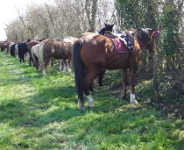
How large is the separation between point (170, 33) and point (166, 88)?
1.43 meters

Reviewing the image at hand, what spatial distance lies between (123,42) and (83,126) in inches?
110

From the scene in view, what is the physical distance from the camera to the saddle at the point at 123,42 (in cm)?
778

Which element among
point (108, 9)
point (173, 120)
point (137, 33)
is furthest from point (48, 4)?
point (173, 120)

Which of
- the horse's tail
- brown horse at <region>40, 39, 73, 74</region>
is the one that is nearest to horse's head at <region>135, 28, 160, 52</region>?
the horse's tail

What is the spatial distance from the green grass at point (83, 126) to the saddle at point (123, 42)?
1.40 meters

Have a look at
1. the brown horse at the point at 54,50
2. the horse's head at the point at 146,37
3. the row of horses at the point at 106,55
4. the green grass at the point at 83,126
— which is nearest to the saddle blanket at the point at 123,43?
the row of horses at the point at 106,55

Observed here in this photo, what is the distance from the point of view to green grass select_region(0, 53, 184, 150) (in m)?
5.10

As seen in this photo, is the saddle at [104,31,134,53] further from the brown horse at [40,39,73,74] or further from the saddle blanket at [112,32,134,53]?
the brown horse at [40,39,73,74]

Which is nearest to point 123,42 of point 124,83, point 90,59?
point 90,59

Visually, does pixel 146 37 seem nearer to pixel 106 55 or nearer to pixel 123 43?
pixel 123 43

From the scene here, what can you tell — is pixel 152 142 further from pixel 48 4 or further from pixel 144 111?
pixel 48 4

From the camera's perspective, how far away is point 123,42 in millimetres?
7922

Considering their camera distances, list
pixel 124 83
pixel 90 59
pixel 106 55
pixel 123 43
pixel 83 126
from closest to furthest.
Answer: pixel 83 126 < pixel 90 59 < pixel 106 55 < pixel 123 43 < pixel 124 83

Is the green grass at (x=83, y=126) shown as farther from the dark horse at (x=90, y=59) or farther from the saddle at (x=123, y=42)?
the saddle at (x=123, y=42)
